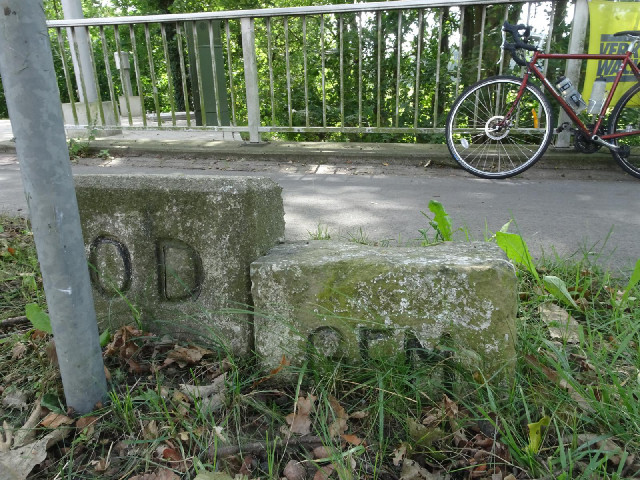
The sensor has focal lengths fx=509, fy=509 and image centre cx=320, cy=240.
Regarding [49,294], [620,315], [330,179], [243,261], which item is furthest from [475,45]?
[49,294]

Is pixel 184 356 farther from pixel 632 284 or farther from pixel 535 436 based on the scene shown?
pixel 632 284

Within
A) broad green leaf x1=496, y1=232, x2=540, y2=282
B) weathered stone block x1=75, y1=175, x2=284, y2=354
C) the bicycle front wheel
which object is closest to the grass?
weathered stone block x1=75, y1=175, x2=284, y2=354

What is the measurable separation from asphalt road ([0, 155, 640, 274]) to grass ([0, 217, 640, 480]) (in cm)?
125

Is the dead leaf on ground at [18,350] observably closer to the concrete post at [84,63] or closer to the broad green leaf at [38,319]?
the broad green leaf at [38,319]

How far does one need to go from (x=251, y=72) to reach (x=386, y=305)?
4789mm

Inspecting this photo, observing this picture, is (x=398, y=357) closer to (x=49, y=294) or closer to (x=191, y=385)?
(x=191, y=385)

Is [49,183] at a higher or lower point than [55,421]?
higher

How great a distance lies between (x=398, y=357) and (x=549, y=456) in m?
0.51

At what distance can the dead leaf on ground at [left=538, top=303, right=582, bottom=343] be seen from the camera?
1979 millimetres

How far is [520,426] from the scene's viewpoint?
151 centimetres

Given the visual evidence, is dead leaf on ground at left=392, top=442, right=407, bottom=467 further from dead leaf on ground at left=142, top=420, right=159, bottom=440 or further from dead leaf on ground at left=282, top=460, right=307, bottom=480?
dead leaf on ground at left=142, top=420, right=159, bottom=440

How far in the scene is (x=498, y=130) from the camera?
5.28m

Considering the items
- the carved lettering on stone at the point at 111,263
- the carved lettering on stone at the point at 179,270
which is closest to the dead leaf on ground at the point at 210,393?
the carved lettering on stone at the point at 179,270

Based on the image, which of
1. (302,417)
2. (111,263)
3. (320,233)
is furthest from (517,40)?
(302,417)
